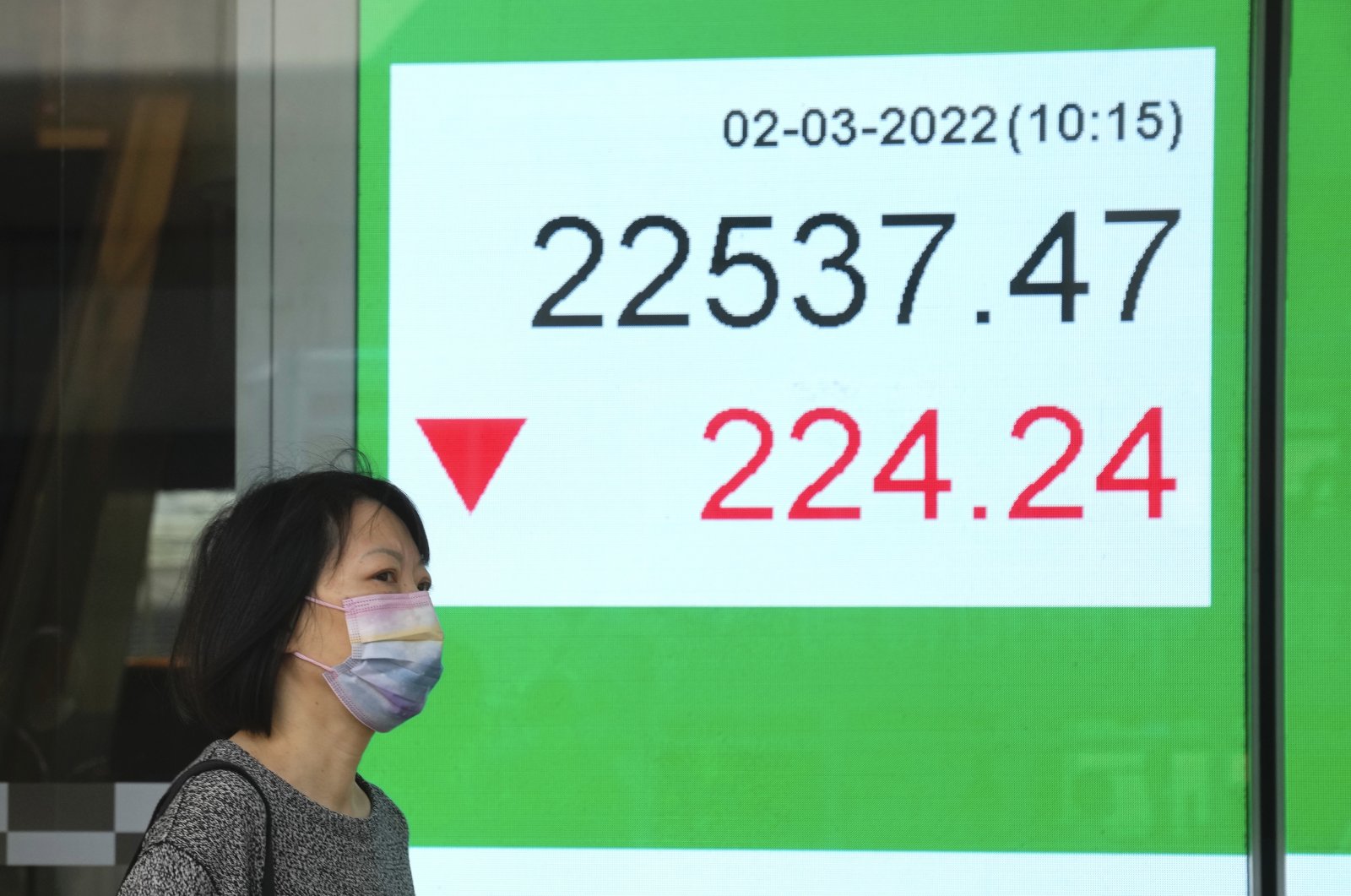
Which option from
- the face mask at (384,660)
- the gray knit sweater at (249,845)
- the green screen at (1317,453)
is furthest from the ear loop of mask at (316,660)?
the green screen at (1317,453)

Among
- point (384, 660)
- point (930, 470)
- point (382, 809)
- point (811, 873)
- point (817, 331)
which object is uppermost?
point (817, 331)

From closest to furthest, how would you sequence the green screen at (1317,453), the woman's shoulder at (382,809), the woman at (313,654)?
the woman at (313,654) → the woman's shoulder at (382,809) → the green screen at (1317,453)

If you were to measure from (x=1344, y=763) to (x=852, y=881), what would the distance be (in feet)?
2.88

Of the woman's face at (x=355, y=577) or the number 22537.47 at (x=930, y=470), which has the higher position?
the number 22537.47 at (x=930, y=470)

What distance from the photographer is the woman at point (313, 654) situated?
1545 mm

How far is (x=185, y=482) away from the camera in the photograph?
2.71m

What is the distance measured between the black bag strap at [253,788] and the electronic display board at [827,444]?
120 centimetres

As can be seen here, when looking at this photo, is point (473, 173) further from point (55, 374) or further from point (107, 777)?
point (107, 777)

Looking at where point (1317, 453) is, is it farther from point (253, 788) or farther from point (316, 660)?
point (253, 788)

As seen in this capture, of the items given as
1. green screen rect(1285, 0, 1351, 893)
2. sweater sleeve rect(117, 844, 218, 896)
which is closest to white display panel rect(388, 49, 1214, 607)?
green screen rect(1285, 0, 1351, 893)

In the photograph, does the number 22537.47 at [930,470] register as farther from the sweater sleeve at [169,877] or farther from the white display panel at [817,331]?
the sweater sleeve at [169,877]

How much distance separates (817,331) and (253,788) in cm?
147

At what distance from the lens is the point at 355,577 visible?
1634 mm

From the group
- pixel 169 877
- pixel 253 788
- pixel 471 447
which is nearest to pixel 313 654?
pixel 253 788
